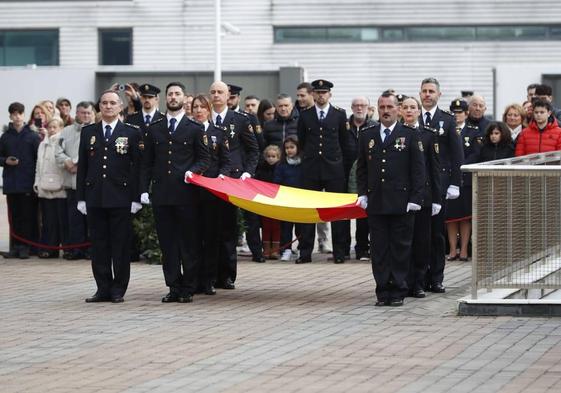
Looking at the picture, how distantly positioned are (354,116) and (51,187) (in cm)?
392

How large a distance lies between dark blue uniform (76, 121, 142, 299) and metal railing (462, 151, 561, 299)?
11.2 feet

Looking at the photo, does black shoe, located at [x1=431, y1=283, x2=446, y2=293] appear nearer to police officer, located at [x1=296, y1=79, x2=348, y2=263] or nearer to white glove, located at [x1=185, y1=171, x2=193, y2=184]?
white glove, located at [x1=185, y1=171, x2=193, y2=184]

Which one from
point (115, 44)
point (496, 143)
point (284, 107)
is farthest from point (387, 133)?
point (115, 44)

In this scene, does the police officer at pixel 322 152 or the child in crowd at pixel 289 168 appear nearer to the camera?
the police officer at pixel 322 152

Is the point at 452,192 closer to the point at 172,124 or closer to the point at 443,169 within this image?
the point at 443,169

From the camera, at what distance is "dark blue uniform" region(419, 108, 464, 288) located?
15312 mm

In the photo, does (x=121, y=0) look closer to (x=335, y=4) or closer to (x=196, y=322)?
(x=335, y=4)

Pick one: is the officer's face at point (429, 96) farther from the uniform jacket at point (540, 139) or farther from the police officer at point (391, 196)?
the uniform jacket at point (540, 139)

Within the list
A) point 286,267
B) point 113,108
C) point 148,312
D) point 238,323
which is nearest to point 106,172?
point 113,108

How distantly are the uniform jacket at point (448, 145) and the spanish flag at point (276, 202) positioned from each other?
974 millimetres

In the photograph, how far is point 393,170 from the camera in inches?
561

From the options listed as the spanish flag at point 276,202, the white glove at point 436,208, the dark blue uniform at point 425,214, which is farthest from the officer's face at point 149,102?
the white glove at point 436,208

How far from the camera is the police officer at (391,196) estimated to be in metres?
14.2

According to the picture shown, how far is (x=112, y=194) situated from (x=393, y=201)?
264 cm
